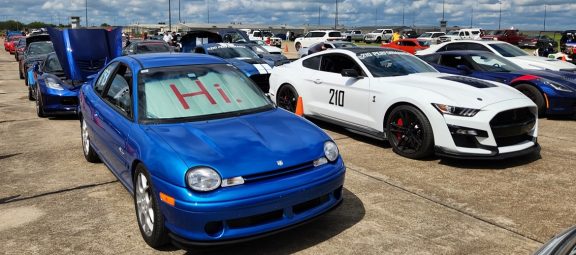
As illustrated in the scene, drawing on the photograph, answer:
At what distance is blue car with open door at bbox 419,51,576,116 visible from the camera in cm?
849

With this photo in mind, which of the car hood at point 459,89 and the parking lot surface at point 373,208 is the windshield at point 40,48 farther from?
the car hood at point 459,89

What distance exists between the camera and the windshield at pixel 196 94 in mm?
4020

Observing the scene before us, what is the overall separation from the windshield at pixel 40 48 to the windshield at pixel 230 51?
6.07m

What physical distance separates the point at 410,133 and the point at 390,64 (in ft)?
4.47

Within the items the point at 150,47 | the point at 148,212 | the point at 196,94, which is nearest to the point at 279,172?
the point at 148,212

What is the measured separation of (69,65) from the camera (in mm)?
9375

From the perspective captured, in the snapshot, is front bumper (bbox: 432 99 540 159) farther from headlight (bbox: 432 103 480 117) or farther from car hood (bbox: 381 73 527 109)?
car hood (bbox: 381 73 527 109)

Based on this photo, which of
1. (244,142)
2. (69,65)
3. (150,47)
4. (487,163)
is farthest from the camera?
(150,47)

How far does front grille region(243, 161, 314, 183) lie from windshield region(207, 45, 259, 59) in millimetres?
9183

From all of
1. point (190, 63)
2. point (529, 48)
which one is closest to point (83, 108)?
point (190, 63)

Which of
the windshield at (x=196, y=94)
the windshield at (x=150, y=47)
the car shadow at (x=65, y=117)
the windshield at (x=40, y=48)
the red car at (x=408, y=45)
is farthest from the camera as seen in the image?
the red car at (x=408, y=45)

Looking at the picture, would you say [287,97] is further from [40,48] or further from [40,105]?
[40,48]

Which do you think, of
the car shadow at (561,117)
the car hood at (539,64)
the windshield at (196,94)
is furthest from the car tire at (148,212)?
the car hood at (539,64)

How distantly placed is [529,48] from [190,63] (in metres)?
39.1
